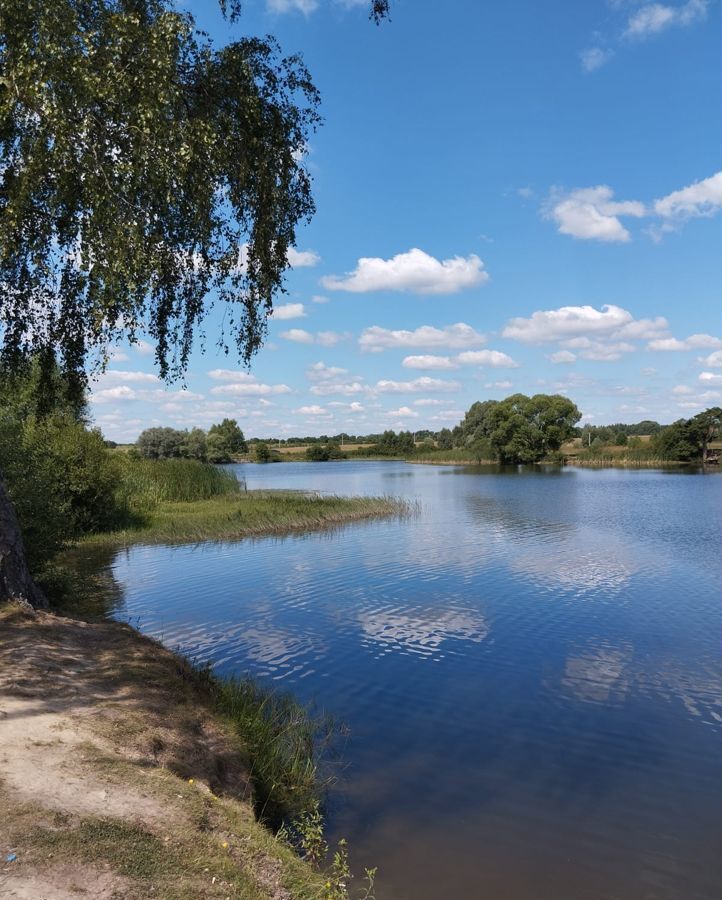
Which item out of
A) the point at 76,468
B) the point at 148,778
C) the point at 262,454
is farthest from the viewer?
the point at 262,454

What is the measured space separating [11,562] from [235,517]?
19375 millimetres

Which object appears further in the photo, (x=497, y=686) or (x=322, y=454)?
(x=322, y=454)

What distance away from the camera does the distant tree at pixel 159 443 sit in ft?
287

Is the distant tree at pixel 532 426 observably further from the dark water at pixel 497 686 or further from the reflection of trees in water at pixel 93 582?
the reflection of trees in water at pixel 93 582

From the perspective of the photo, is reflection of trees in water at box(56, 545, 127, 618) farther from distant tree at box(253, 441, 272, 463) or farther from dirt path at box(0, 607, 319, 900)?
distant tree at box(253, 441, 272, 463)

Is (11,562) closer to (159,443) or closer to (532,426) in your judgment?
(159,443)

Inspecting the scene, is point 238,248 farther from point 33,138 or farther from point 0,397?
point 0,397

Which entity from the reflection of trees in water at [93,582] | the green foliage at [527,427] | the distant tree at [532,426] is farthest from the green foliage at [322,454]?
the reflection of trees in water at [93,582]

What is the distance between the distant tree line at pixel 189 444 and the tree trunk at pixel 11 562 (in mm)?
61009

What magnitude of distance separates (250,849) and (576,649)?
836cm

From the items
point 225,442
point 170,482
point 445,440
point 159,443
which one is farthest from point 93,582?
point 445,440

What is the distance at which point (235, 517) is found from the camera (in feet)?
93.1

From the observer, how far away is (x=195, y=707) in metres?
7.27

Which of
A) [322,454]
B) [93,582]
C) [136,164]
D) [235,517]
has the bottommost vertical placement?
[93,582]
